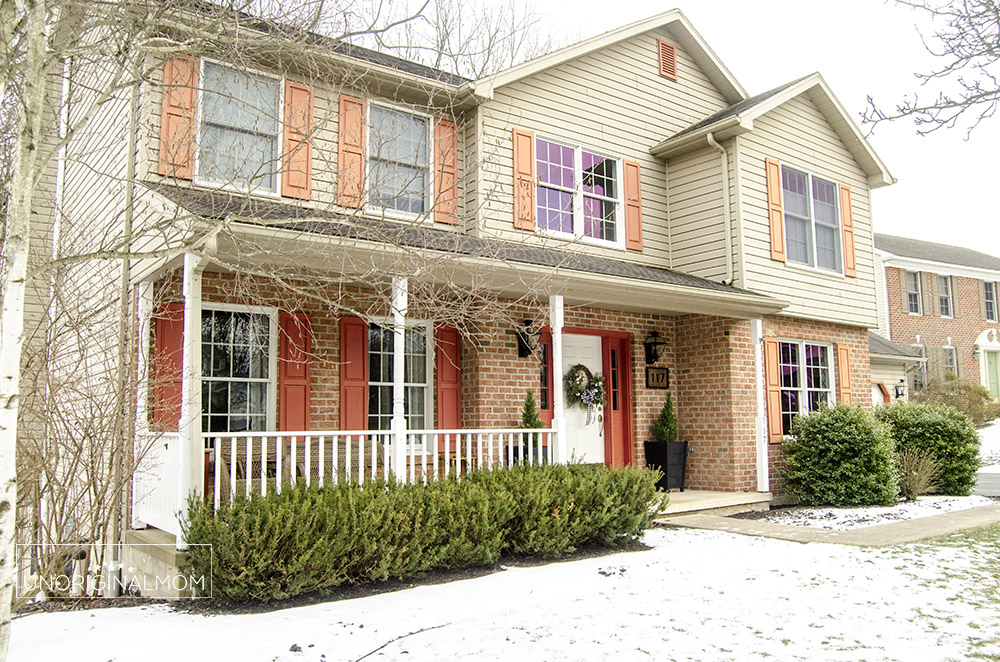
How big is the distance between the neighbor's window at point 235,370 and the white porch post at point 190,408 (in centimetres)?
161

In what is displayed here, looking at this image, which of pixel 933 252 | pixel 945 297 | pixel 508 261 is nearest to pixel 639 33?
pixel 508 261

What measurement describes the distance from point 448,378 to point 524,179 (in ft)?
9.34

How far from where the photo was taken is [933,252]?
29109mm

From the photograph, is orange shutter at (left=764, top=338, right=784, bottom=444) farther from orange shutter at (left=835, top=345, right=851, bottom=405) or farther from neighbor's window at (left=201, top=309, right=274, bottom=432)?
neighbor's window at (left=201, top=309, right=274, bottom=432)

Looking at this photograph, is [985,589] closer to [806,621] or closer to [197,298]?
Answer: [806,621]

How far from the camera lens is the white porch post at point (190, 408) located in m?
6.12

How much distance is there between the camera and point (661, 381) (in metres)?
11.4

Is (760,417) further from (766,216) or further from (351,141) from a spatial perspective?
(351,141)

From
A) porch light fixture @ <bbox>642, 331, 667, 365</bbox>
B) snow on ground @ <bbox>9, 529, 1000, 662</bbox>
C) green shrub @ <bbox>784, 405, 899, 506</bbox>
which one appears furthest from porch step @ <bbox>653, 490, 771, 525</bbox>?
snow on ground @ <bbox>9, 529, 1000, 662</bbox>

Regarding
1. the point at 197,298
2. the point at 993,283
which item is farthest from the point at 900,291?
the point at 197,298

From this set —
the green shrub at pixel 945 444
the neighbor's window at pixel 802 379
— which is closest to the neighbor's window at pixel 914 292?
the neighbor's window at pixel 802 379

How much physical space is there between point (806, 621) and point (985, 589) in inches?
65.5

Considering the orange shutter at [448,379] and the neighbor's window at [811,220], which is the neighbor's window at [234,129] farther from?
the neighbor's window at [811,220]

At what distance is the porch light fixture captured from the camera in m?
11.2
